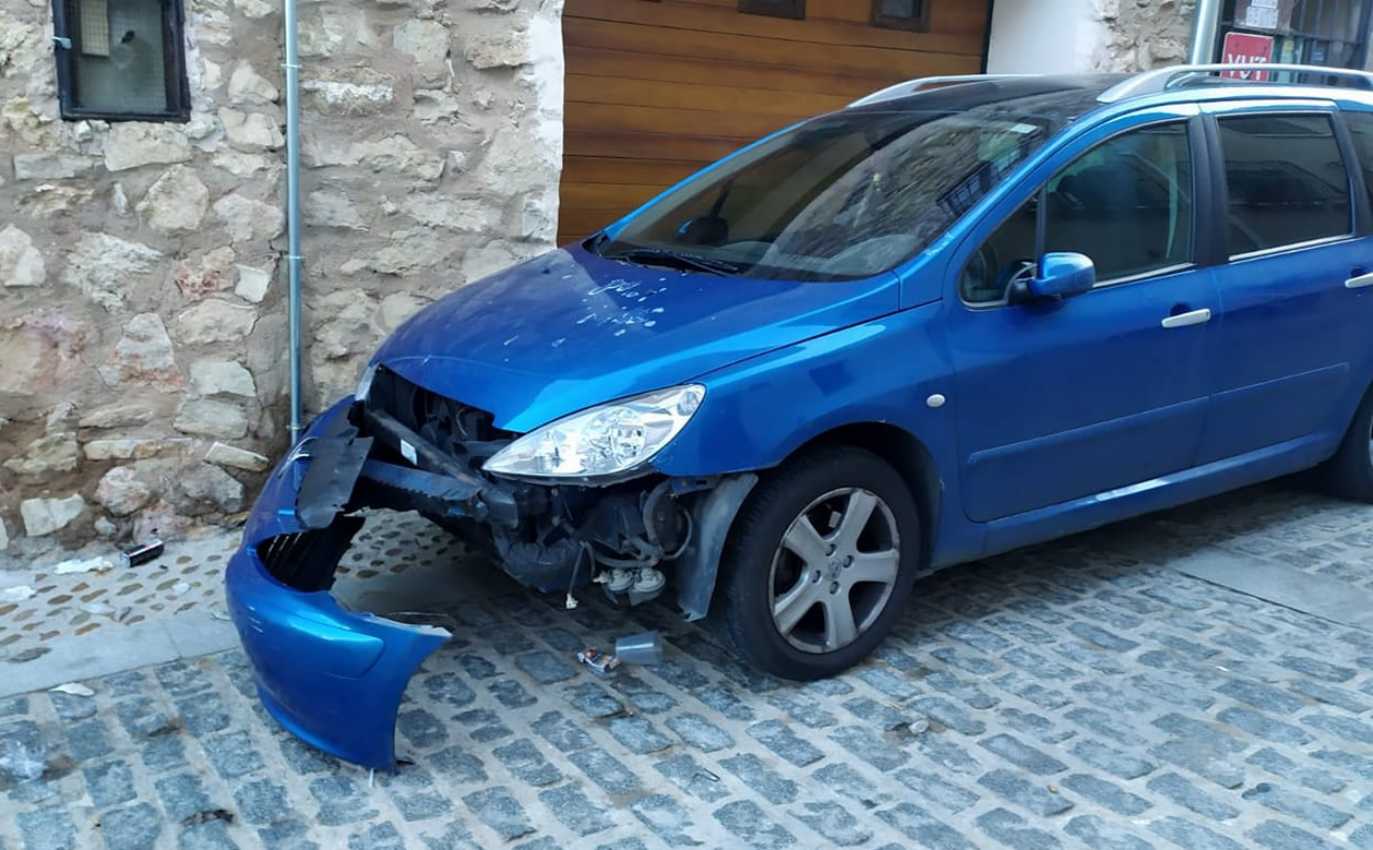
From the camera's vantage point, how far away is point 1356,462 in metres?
5.29

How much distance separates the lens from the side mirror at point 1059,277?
12.4ft

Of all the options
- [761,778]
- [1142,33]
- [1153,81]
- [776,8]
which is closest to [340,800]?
[761,778]

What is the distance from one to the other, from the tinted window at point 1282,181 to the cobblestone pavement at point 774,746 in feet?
4.63

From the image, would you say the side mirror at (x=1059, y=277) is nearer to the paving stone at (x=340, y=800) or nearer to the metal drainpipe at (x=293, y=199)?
the paving stone at (x=340, y=800)

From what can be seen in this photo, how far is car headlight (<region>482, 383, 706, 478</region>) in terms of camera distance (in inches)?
129

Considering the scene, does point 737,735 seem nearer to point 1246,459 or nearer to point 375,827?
point 375,827

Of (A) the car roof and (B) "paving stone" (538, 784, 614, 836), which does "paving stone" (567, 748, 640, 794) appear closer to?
(B) "paving stone" (538, 784, 614, 836)

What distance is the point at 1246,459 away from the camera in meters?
4.69

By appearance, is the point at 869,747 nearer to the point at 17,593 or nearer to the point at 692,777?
the point at 692,777

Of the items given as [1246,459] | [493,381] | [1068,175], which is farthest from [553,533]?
[1246,459]

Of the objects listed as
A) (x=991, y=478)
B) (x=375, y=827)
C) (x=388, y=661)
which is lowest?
(x=375, y=827)

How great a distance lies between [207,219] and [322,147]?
21.4 inches

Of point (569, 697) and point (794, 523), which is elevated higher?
point (794, 523)

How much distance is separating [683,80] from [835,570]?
3.56m
